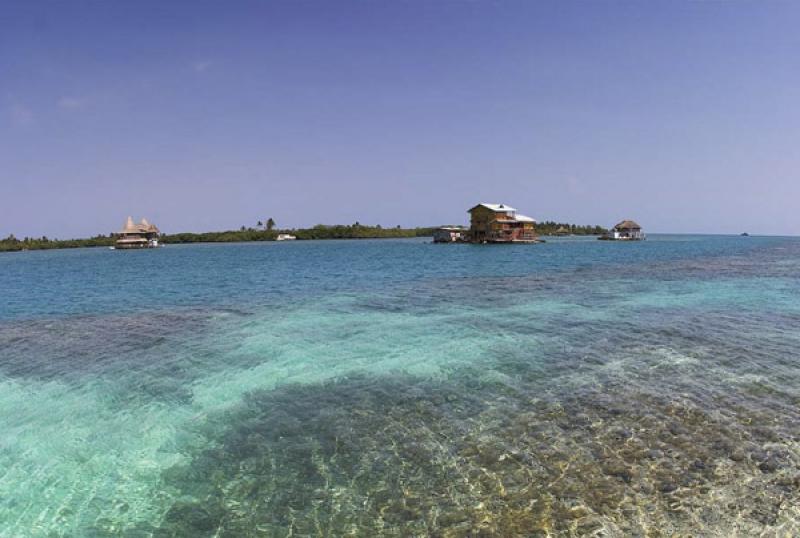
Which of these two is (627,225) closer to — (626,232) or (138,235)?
(626,232)

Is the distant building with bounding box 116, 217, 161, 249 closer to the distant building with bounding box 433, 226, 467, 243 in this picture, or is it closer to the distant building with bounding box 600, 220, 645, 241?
the distant building with bounding box 433, 226, 467, 243

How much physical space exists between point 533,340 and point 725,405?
674 centimetres

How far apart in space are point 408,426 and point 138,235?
155 meters

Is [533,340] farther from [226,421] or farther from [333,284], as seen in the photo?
[333,284]

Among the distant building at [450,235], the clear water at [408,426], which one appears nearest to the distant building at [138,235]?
the distant building at [450,235]

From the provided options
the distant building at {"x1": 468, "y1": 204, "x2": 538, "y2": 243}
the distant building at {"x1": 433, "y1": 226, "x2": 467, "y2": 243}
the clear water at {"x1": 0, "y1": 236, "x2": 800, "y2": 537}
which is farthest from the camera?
the distant building at {"x1": 433, "y1": 226, "x2": 467, "y2": 243}

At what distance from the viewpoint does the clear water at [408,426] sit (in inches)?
259

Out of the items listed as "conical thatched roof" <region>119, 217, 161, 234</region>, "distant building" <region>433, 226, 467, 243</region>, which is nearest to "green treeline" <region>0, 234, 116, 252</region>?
"conical thatched roof" <region>119, 217, 161, 234</region>

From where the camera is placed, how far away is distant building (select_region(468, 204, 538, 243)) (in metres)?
102

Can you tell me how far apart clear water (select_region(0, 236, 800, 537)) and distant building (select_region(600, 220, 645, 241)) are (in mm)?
120641

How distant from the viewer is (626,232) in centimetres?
13262


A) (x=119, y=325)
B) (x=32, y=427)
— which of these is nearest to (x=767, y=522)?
(x=32, y=427)

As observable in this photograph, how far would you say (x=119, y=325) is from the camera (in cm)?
2103

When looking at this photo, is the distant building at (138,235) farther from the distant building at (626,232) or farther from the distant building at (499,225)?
the distant building at (626,232)
